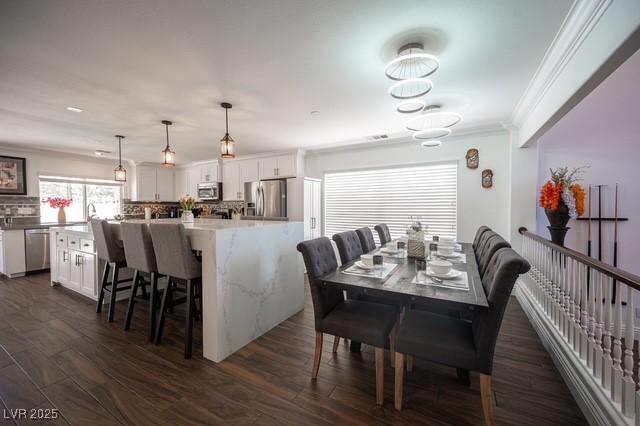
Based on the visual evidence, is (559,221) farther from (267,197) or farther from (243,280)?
(267,197)

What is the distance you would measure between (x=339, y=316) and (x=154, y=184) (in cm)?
653

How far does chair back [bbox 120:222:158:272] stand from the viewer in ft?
8.06

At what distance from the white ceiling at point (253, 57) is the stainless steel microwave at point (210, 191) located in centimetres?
265

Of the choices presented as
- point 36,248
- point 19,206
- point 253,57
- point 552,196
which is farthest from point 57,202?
point 552,196

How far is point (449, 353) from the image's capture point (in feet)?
4.91

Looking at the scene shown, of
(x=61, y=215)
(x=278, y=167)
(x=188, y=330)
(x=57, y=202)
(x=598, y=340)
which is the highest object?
(x=278, y=167)

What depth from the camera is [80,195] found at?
18.5 feet

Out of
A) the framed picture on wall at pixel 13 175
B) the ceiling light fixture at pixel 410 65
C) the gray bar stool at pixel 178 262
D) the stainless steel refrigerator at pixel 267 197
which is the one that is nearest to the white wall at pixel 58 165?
the framed picture on wall at pixel 13 175

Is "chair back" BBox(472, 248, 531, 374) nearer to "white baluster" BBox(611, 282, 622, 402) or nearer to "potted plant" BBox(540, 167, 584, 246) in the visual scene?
"white baluster" BBox(611, 282, 622, 402)

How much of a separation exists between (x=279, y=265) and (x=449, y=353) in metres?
1.80

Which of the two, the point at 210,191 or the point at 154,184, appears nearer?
the point at 210,191

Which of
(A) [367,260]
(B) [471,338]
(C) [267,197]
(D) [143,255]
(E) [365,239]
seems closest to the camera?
(B) [471,338]

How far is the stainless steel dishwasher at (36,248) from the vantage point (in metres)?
4.61

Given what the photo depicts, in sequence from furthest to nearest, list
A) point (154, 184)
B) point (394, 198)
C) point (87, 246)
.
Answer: point (154, 184), point (394, 198), point (87, 246)
